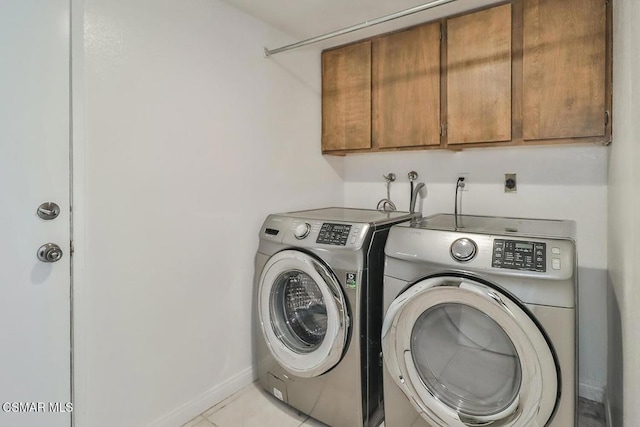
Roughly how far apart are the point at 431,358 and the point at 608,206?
1.26 meters

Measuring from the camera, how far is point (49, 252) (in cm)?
128

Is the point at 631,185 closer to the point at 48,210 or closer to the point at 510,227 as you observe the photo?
the point at 510,227

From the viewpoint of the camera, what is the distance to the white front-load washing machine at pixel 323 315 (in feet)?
5.23

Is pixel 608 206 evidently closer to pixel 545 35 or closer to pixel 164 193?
pixel 545 35

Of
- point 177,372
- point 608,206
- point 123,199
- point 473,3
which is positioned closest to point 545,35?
point 473,3

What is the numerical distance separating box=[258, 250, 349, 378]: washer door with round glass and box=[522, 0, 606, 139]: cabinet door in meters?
1.33

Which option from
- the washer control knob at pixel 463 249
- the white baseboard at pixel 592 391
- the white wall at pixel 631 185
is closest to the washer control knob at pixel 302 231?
the washer control knob at pixel 463 249

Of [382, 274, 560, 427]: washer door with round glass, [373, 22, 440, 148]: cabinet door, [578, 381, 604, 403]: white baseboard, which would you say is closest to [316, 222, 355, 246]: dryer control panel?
[382, 274, 560, 427]: washer door with round glass

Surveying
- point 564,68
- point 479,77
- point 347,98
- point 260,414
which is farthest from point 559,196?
point 260,414

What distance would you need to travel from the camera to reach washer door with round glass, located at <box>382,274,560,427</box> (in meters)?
1.18

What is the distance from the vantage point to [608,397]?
1748 millimetres

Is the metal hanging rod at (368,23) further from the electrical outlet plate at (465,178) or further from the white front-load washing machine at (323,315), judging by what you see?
the electrical outlet plate at (465,178)

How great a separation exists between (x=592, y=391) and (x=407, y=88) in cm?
205

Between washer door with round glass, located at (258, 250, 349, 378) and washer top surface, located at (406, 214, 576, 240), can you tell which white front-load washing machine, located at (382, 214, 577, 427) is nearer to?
washer top surface, located at (406, 214, 576, 240)
